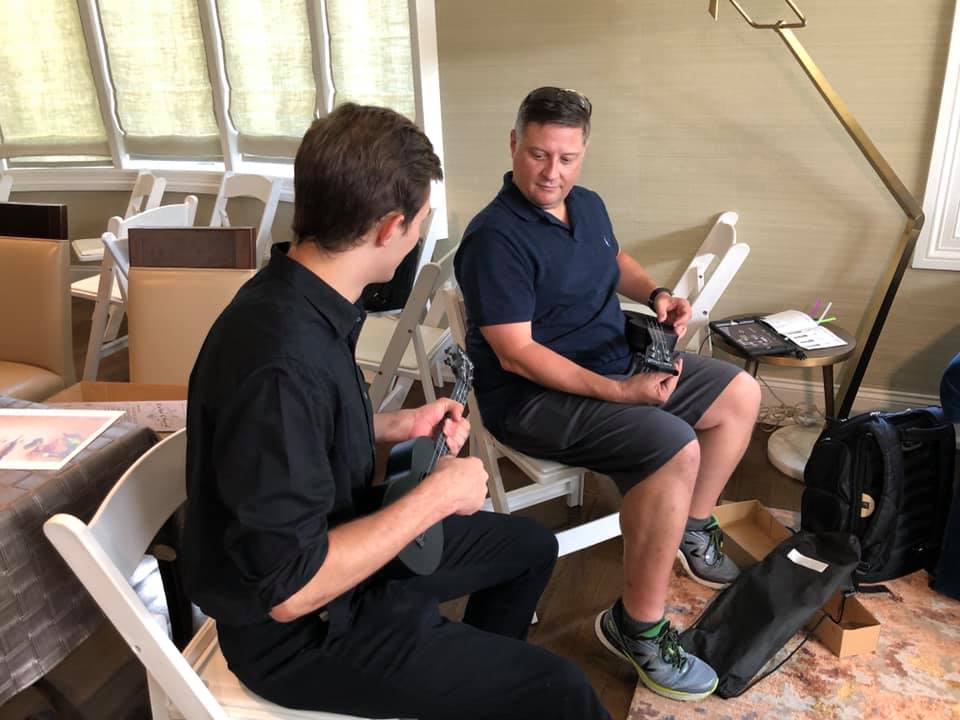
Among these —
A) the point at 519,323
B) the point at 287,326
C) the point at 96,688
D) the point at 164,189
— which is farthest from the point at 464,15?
the point at 96,688

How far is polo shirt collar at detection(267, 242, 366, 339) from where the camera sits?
1073 mm

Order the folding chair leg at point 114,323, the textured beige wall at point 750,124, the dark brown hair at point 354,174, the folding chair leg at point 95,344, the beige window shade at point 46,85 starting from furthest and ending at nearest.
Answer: the beige window shade at point 46,85, the folding chair leg at point 114,323, the folding chair leg at point 95,344, the textured beige wall at point 750,124, the dark brown hair at point 354,174

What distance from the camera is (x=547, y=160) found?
1.84 m

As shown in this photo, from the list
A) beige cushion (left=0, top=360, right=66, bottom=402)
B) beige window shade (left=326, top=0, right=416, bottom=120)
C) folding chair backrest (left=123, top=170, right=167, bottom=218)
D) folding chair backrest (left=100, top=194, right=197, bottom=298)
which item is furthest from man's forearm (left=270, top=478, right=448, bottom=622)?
folding chair backrest (left=123, top=170, right=167, bottom=218)

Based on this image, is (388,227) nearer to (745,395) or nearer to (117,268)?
(745,395)

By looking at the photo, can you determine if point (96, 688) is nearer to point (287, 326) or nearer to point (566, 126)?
point (287, 326)

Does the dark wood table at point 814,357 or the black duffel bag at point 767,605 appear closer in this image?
the black duffel bag at point 767,605

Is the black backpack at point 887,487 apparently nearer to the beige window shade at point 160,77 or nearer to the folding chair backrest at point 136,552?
the folding chair backrest at point 136,552

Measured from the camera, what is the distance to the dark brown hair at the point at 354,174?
3.48ft

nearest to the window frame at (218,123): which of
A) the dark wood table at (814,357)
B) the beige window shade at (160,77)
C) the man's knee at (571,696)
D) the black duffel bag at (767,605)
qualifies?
the beige window shade at (160,77)

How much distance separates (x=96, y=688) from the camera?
179 cm

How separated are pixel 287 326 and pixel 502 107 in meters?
2.19

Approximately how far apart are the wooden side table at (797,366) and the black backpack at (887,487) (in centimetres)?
32

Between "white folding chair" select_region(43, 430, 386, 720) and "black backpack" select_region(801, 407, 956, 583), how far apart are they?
145 cm
